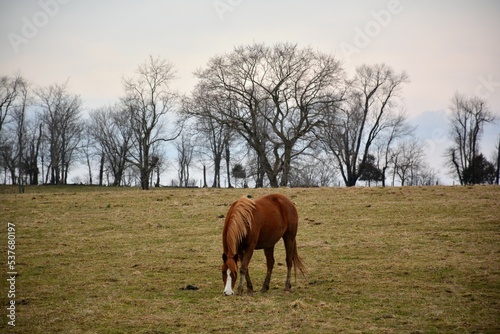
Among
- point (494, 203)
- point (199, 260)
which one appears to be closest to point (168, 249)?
point (199, 260)

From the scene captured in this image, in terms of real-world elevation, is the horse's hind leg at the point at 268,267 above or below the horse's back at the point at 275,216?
below

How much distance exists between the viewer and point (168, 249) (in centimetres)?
1555

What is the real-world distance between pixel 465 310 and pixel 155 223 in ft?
45.3

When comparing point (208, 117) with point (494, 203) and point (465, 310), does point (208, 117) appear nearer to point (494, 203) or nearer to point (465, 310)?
point (494, 203)

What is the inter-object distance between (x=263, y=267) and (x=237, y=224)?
3588 mm

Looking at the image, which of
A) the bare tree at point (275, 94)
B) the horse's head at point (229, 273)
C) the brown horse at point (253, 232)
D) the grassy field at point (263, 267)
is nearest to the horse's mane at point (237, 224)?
the brown horse at point (253, 232)

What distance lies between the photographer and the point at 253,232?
10375 millimetres

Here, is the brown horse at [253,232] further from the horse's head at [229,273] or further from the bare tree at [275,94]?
the bare tree at [275,94]

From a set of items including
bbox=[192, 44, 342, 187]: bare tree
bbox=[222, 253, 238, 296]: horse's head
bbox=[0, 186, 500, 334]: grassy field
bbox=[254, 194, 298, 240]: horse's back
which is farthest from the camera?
bbox=[192, 44, 342, 187]: bare tree

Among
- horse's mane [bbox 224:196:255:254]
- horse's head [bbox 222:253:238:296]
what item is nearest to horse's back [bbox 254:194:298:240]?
horse's mane [bbox 224:196:255:254]

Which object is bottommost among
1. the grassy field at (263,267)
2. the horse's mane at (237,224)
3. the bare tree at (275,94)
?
the grassy field at (263,267)

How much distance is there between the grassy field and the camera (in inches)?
326

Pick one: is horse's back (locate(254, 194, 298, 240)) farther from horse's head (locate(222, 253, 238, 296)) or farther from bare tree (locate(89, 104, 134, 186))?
bare tree (locate(89, 104, 134, 186))

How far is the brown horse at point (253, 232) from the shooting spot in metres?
9.78
